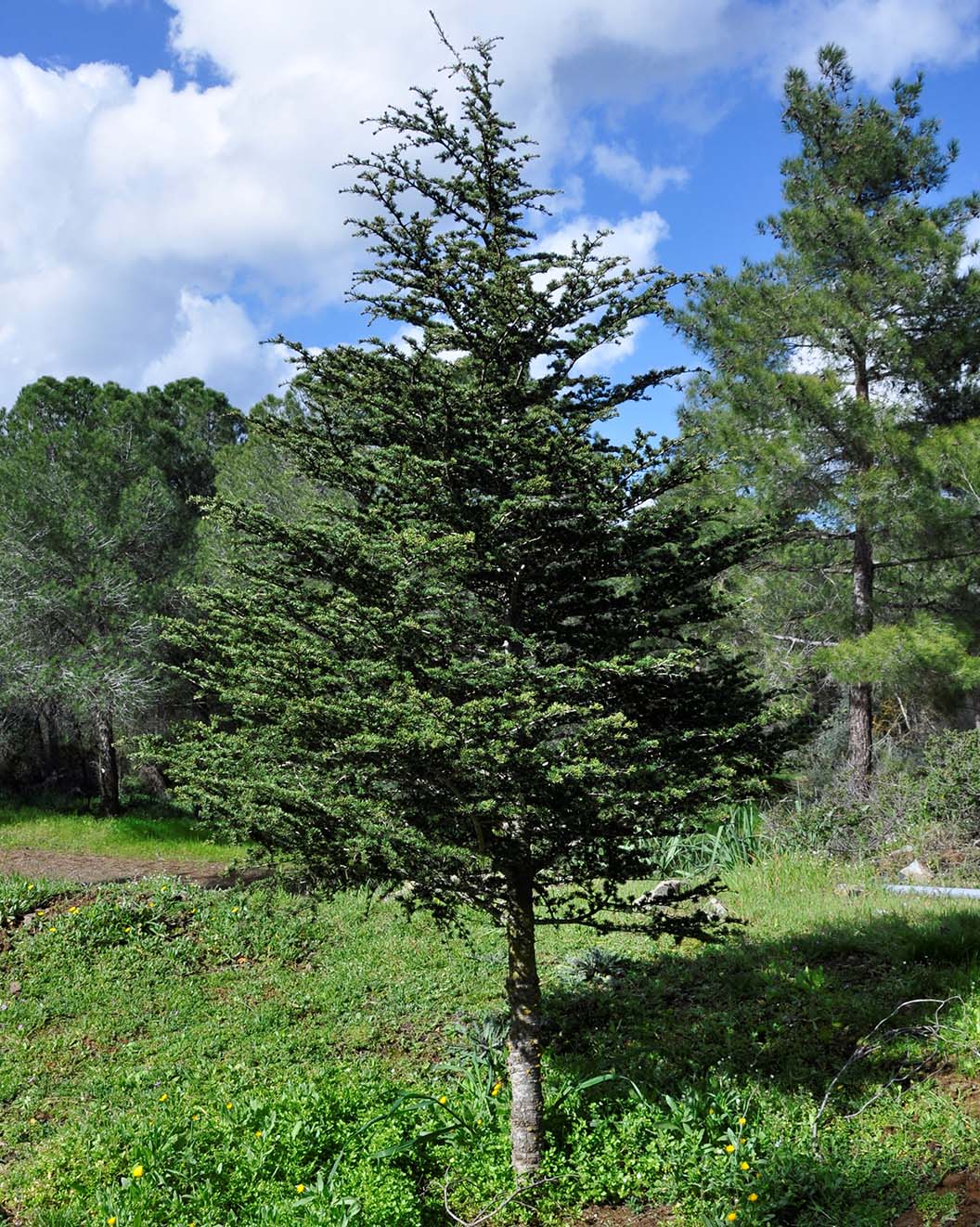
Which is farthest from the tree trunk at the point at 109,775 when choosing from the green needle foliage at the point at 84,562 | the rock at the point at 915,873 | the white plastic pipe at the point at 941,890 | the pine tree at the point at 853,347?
the white plastic pipe at the point at 941,890

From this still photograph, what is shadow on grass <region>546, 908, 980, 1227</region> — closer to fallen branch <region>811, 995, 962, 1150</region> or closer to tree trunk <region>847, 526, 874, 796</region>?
fallen branch <region>811, 995, 962, 1150</region>

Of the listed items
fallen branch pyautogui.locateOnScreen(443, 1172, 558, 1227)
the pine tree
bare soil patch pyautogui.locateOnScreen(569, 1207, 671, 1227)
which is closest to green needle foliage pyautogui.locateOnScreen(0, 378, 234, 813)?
the pine tree

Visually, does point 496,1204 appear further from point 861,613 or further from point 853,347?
point 853,347

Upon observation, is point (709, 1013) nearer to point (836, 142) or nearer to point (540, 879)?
point (540, 879)

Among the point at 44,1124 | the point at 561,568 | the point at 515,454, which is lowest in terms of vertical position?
the point at 44,1124

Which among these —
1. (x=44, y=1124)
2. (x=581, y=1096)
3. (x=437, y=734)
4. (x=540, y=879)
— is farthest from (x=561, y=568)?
(x=44, y=1124)

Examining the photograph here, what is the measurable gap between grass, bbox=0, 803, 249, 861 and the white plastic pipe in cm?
889

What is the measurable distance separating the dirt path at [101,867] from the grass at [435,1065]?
2748 millimetres

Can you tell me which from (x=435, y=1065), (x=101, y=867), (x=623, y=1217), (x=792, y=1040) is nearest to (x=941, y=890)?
(x=792, y=1040)

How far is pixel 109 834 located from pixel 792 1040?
39.8ft

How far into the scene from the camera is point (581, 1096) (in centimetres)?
493

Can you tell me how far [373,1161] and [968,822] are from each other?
7.43 meters

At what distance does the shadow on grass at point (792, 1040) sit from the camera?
4.09 m

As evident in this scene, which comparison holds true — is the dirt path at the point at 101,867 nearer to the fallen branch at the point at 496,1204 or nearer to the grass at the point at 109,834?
the grass at the point at 109,834
